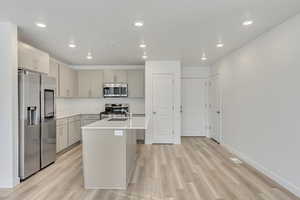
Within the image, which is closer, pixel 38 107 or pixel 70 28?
pixel 70 28

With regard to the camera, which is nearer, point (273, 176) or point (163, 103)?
point (273, 176)

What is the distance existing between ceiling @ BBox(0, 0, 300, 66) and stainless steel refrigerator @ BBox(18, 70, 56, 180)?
Answer: 900 mm

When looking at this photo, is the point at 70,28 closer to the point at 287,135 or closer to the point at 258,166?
the point at 287,135

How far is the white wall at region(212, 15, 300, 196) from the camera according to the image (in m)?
2.80

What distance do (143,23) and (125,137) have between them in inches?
70.6

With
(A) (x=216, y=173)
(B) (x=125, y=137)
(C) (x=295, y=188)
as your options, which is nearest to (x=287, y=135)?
(C) (x=295, y=188)

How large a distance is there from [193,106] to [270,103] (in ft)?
11.9

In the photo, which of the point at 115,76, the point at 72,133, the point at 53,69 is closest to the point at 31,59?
the point at 53,69

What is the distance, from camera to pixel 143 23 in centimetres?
301

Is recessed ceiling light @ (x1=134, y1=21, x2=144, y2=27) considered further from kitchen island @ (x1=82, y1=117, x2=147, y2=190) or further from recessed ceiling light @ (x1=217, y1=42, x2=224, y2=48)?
recessed ceiling light @ (x1=217, y1=42, x2=224, y2=48)

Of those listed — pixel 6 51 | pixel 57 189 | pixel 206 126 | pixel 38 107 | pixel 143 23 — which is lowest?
pixel 57 189

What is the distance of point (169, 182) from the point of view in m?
3.21

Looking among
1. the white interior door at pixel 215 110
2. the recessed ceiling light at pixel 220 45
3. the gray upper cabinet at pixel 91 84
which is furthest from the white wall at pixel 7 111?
the white interior door at pixel 215 110

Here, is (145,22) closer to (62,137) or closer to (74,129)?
(62,137)
